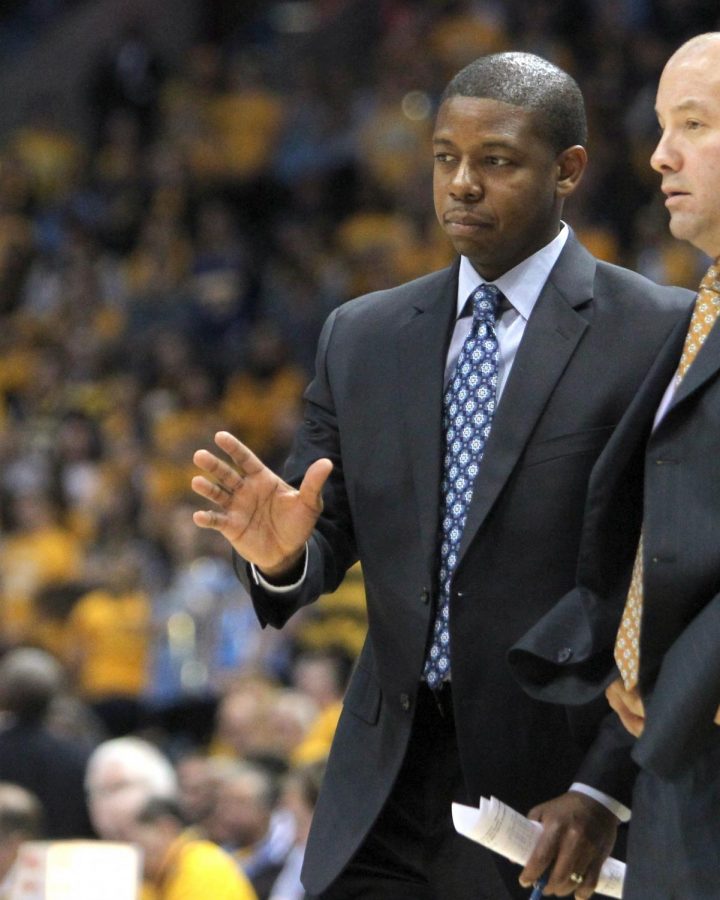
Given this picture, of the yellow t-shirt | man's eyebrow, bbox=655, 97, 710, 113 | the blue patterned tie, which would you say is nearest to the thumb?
the blue patterned tie

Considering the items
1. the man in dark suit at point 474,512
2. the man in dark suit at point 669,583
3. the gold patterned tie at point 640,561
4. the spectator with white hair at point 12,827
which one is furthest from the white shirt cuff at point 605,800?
the spectator with white hair at point 12,827

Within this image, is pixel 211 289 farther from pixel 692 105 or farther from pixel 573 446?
pixel 692 105

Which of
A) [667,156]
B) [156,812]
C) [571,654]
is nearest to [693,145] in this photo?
[667,156]

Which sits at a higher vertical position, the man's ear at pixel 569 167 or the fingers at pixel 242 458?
the man's ear at pixel 569 167

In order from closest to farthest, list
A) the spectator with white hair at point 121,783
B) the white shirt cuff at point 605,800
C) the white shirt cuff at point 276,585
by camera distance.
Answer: the white shirt cuff at point 605,800
the white shirt cuff at point 276,585
the spectator with white hair at point 121,783

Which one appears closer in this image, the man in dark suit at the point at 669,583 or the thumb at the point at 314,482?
the man in dark suit at the point at 669,583

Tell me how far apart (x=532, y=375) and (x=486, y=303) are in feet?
0.57

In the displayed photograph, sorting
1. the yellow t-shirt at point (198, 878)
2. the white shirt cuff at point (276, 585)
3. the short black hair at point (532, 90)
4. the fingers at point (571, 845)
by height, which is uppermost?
the short black hair at point (532, 90)

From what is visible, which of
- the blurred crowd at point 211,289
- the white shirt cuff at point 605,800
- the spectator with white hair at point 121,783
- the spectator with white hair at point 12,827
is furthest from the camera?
the blurred crowd at point 211,289

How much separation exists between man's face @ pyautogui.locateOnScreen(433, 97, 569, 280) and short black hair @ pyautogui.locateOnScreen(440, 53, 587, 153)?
2 cm

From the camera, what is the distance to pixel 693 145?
8.40 feet

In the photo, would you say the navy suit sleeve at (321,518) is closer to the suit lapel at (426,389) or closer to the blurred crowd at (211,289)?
the suit lapel at (426,389)

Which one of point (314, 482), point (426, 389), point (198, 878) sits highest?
point (426, 389)

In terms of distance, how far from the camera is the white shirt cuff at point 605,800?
107 inches
